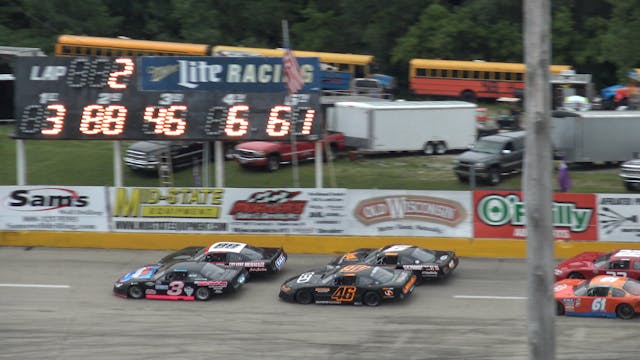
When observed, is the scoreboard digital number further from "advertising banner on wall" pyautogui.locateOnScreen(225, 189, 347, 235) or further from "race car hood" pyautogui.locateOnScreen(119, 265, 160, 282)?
"race car hood" pyautogui.locateOnScreen(119, 265, 160, 282)

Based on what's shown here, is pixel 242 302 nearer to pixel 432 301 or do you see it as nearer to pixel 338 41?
pixel 432 301

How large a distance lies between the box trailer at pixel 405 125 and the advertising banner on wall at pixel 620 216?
43.2ft

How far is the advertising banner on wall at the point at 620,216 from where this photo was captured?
2328 centimetres

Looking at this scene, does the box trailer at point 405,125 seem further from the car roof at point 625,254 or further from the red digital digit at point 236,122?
the car roof at point 625,254

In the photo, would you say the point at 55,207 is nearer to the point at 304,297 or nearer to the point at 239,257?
the point at 239,257

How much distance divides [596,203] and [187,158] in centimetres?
1579

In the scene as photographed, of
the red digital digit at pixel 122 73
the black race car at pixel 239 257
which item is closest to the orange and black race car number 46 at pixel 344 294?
the black race car at pixel 239 257

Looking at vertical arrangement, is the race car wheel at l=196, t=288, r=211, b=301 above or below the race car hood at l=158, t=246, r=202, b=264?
below

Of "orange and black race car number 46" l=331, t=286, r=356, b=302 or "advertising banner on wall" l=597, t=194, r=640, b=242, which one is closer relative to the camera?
"orange and black race car number 46" l=331, t=286, r=356, b=302

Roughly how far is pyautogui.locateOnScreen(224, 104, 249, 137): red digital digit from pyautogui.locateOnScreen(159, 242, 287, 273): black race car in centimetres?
436

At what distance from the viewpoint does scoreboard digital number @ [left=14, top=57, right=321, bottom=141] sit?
25.9 m

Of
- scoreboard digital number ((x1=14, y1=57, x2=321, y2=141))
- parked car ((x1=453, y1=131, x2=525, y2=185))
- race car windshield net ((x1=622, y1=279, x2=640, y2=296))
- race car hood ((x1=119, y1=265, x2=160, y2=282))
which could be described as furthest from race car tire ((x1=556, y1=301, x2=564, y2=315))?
parked car ((x1=453, y1=131, x2=525, y2=185))

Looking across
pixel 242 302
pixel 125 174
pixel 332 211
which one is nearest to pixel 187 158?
pixel 125 174

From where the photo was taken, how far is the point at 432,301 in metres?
20.3
